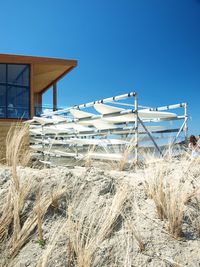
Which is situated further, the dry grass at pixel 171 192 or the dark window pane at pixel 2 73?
the dark window pane at pixel 2 73

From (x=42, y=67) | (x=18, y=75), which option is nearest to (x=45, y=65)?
(x=42, y=67)

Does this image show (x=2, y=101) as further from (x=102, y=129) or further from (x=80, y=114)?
(x=102, y=129)

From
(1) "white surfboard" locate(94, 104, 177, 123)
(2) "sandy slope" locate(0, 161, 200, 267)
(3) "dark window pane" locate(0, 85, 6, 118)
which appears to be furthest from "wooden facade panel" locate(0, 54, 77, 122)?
(2) "sandy slope" locate(0, 161, 200, 267)

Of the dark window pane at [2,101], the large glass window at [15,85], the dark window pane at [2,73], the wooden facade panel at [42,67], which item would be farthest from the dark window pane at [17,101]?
the dark window pane at [2,73]

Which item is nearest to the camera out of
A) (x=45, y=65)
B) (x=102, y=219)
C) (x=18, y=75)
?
(x=102, y=219)

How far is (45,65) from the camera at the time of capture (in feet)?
64.3

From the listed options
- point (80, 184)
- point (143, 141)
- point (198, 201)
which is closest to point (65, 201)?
point (80, 184)

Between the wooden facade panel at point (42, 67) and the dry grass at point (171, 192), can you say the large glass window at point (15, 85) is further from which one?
the dry grass at point (171, 192)

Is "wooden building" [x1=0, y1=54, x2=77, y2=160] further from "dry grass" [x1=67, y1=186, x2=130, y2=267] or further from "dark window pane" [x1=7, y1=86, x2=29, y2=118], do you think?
"dry grass" [x1=67, y1=186, x2=130, y2=267]

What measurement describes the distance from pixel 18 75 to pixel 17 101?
1.36m

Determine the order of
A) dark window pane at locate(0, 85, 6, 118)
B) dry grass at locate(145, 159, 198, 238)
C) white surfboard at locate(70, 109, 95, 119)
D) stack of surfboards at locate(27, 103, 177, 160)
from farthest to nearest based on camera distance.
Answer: dark window pane at locate(0, 85, 6, 118) → white surfboard at locate(70, 109, 95, 119) → stack of surfboards at locate(27, 103, 177, 160) → dry grass at locate(145, 159, 198, 238)

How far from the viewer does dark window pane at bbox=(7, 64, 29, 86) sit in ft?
62.6

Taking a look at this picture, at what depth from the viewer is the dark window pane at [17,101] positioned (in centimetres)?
1838

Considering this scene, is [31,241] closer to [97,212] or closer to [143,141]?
[97,212]
